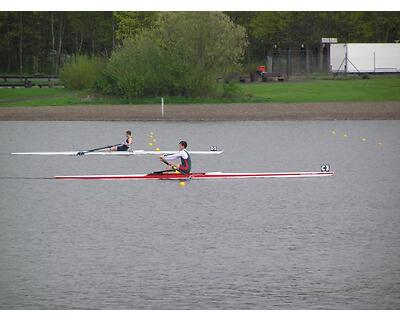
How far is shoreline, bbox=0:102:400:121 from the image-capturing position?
191 ft

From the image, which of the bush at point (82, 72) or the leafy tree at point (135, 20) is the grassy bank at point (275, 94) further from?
the leafy tree at point (135, 20)

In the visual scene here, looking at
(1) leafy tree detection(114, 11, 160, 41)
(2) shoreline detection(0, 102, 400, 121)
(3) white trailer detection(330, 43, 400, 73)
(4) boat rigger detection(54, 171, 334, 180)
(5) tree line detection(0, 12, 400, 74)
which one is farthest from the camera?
(5) tree line detection(0, 12, 400, 74)

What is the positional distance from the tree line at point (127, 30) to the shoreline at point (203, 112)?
80.4 feet

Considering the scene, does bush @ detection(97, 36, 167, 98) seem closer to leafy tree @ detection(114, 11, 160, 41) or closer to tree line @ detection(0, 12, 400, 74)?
tree line @ detection(0, 12, 400, 74)

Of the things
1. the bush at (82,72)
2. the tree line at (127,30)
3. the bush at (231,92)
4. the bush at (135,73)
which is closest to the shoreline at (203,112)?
the bush at (231,92)

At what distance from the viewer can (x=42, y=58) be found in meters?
101

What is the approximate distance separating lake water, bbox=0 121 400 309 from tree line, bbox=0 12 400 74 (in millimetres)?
47003

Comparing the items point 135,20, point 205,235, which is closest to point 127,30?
point 135,20

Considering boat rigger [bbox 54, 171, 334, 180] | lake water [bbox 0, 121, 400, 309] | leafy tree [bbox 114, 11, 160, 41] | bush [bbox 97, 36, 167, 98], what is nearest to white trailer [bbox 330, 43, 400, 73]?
leafy tree [bbox 114, 11, 160, 41]

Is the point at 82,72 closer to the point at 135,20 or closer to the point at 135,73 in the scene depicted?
the point at 135,73

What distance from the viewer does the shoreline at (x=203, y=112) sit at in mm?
58156

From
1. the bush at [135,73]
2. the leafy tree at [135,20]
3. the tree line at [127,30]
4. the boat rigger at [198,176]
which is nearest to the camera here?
the boat rigger at [198,176]

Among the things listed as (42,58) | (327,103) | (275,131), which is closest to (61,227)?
(275,131)

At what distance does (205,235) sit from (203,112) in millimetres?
35531
